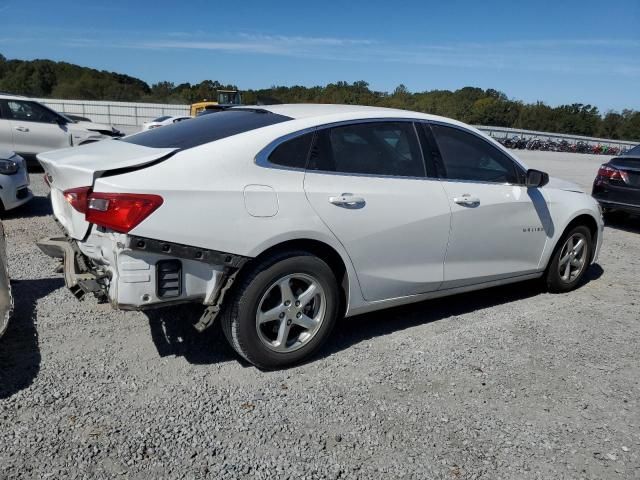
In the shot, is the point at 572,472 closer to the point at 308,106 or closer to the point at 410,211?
the point at 410,211

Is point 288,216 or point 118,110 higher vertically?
point 288,216

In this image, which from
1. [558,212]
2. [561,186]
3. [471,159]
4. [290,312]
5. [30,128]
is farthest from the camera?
[30,128]

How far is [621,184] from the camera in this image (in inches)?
342

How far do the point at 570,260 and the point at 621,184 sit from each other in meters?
4.44

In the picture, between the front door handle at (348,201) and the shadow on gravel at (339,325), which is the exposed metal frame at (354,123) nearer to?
the front door handle at (348,201)

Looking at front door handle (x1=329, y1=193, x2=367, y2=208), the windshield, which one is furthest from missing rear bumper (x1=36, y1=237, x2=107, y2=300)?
the windshield

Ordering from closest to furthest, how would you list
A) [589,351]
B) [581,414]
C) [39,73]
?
[581,414] → [589,351] → [39,73]

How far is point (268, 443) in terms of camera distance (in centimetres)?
271

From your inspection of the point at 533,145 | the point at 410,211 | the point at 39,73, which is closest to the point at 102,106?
the point at 39,73

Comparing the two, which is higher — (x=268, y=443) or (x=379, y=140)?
(x=379, y=140)

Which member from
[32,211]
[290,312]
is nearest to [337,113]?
[290,312]

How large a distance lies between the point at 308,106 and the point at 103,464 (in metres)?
2.85

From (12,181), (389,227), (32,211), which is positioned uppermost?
(389,227)

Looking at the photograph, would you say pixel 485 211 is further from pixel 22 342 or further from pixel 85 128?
pixel 85 128
